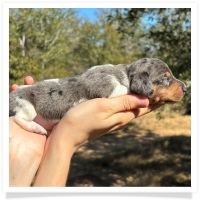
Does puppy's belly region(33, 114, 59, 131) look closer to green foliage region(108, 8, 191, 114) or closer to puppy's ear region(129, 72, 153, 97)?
puppy's ear region(129, 72, 153, 97)

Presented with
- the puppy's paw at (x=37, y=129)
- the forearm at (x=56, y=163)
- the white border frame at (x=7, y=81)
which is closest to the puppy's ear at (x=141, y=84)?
the forearm at (x=56, y=163)

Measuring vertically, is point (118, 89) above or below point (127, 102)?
above

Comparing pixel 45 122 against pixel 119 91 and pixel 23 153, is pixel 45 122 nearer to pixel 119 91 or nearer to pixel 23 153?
pixel 23 153

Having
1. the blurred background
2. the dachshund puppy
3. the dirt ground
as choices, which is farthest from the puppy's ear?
the dirt ground

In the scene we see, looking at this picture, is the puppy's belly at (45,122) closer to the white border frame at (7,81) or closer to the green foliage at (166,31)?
the white border frame at (7,81)

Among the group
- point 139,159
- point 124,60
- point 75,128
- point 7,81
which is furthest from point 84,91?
point 124,60

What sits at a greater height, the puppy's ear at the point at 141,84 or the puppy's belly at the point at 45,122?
the puppy's ear at the point at 141,84
